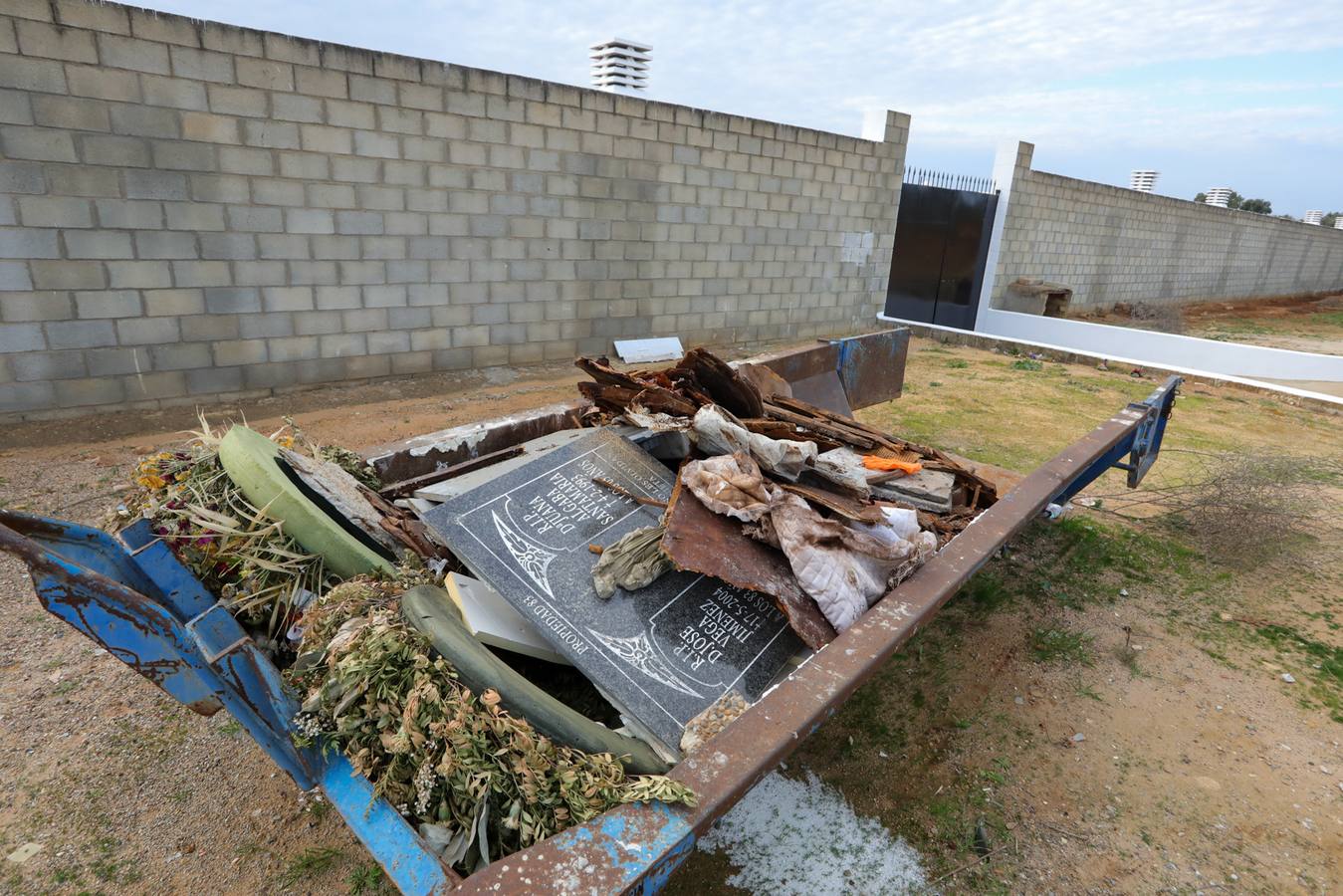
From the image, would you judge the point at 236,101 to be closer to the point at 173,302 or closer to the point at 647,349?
the point at 173,302

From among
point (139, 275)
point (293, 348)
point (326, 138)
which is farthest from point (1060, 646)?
point (139, 275)

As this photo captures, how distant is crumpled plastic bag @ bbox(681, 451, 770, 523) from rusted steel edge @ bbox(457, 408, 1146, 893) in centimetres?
47

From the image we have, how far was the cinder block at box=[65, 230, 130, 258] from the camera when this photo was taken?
488cm

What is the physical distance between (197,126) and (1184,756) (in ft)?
22.6

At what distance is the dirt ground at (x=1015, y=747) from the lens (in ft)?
6.72

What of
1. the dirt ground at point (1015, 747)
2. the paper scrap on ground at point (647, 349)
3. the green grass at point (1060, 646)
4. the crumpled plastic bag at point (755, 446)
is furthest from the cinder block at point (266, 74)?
the green grass at point (1060, 646)

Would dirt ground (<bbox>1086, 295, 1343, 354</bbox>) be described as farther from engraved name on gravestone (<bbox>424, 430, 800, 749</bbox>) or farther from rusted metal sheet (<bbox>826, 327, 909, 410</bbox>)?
engraved name on gravestone (<bbox>424, 430, 800, 749</bbox>)

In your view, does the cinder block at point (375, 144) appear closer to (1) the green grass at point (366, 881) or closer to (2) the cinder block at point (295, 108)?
(2) the cinder block at point (295, 108)

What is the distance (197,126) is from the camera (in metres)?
5.18

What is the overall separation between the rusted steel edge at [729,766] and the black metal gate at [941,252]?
11.6 m

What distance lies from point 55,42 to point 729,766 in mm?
6186

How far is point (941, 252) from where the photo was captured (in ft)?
43.1

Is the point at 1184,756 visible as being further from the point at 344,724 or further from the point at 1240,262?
the point at 1240,262

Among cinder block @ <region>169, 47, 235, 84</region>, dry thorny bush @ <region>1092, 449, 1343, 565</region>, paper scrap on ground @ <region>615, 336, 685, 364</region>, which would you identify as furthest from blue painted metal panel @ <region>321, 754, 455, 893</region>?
paper scrap on ground @ <region>615, 336, 685, 364</region>
